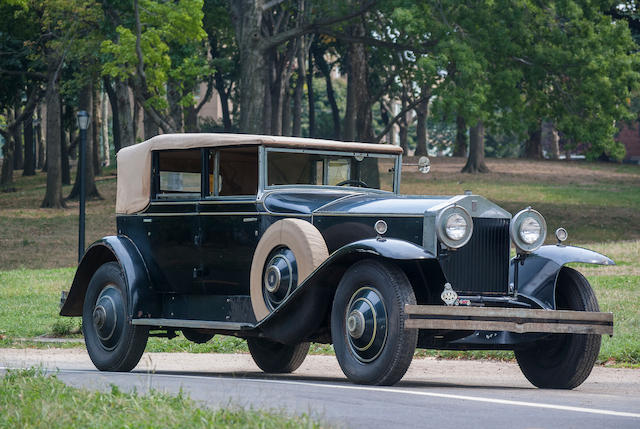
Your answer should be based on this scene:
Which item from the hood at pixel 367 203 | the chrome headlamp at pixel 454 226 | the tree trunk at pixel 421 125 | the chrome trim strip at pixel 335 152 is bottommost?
the chrome headlamp at pixel 454 226

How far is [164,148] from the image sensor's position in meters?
10.5

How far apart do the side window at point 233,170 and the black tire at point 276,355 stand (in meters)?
1.87

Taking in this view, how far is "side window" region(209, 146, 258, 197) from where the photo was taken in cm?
970

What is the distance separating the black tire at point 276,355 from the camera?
10887 millimetres

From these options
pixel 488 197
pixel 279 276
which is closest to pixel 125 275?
pixel 279 276

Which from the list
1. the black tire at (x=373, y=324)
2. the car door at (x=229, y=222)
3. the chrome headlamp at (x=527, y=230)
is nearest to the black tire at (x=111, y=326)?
the car door at (x=229, y=222)

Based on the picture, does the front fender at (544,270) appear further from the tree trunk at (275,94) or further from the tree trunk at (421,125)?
the tree trunk at (421,125)

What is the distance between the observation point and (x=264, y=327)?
8875 millimetres

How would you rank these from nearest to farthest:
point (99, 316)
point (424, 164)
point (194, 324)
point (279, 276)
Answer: point (279, 276), point (194, 324), point (424, 164), point (99, 316)

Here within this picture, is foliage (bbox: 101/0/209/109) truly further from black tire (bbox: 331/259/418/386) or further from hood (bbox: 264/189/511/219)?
black tire (bbox: 331/259/418/386)

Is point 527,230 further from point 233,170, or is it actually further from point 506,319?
point 233,170

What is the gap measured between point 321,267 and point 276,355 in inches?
118

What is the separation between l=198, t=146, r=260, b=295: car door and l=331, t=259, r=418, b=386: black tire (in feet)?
5.00

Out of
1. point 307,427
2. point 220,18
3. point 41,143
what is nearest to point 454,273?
point 307,427
